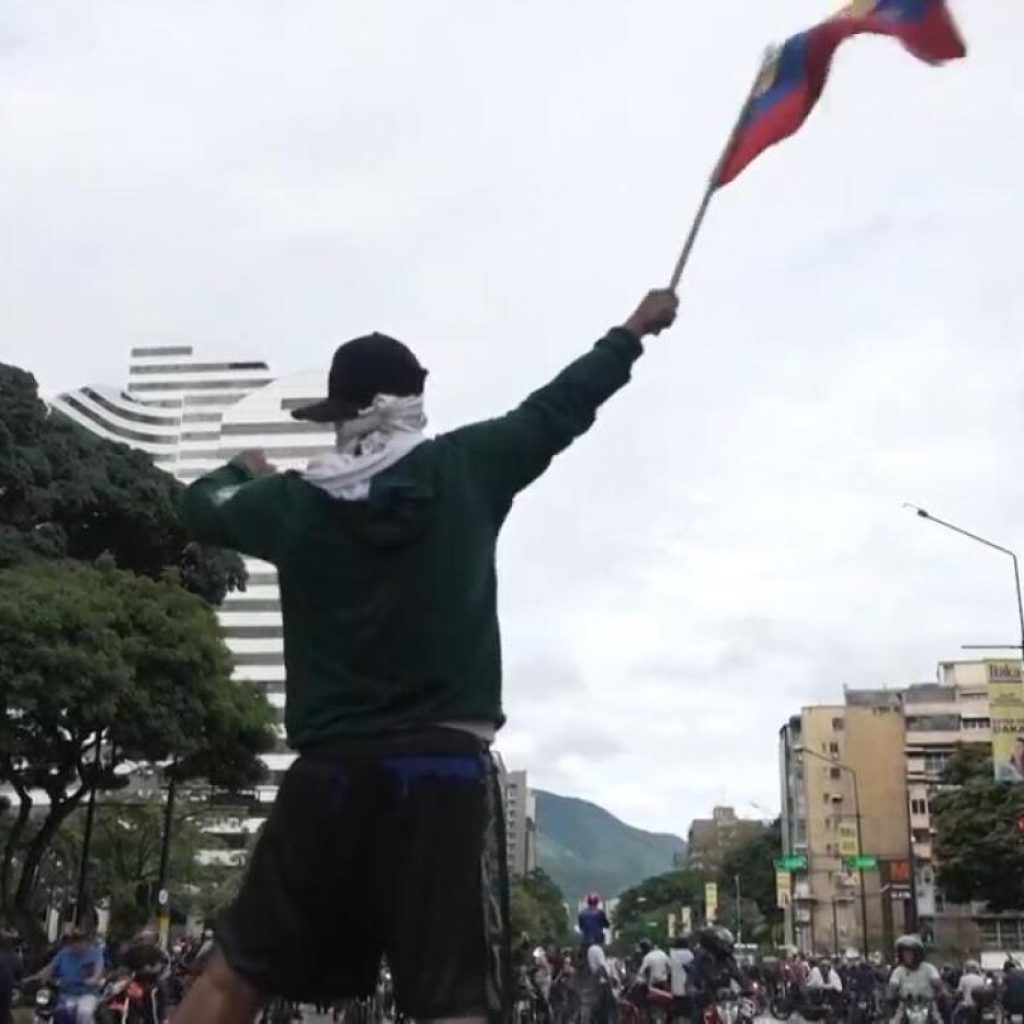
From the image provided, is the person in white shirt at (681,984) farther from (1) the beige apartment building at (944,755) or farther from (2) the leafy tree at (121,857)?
(1) the beige apartment building at (944,755)

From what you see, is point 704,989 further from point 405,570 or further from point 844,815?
point 844,815

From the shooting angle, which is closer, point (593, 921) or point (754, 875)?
point (593, 921)

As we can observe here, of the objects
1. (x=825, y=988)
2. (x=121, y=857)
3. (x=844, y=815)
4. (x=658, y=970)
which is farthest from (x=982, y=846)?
(x=844, y=815)

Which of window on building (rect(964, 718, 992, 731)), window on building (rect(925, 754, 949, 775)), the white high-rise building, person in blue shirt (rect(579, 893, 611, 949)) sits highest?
the white high-rise building

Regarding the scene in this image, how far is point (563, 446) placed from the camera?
116 inches

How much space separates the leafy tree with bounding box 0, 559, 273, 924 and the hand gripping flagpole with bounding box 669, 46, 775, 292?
2461 centimetres

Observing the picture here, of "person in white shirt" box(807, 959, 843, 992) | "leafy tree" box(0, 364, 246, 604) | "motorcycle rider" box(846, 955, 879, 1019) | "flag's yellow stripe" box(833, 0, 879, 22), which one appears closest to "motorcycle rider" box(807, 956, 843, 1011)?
"person in white shirt" box(807, 959, 843, 992)

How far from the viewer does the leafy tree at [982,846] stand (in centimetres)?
5500

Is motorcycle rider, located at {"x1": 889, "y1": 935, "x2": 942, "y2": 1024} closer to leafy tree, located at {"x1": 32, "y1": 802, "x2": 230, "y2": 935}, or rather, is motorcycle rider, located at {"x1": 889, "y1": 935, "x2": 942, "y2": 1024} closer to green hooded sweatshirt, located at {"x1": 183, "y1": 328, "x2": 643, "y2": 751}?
green hooded sweatshirt, located at {"x1": 183, "y1": 328, "x2": 643, "y2": 751}

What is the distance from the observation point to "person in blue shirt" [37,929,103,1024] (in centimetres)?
1240

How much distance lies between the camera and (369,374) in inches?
115

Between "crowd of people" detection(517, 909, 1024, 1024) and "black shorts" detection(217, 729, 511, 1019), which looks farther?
"crowd of people" detection(517, 909, 1024, 1024)

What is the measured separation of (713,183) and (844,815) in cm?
10452

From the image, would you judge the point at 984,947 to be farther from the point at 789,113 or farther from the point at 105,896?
the point at 789,113
